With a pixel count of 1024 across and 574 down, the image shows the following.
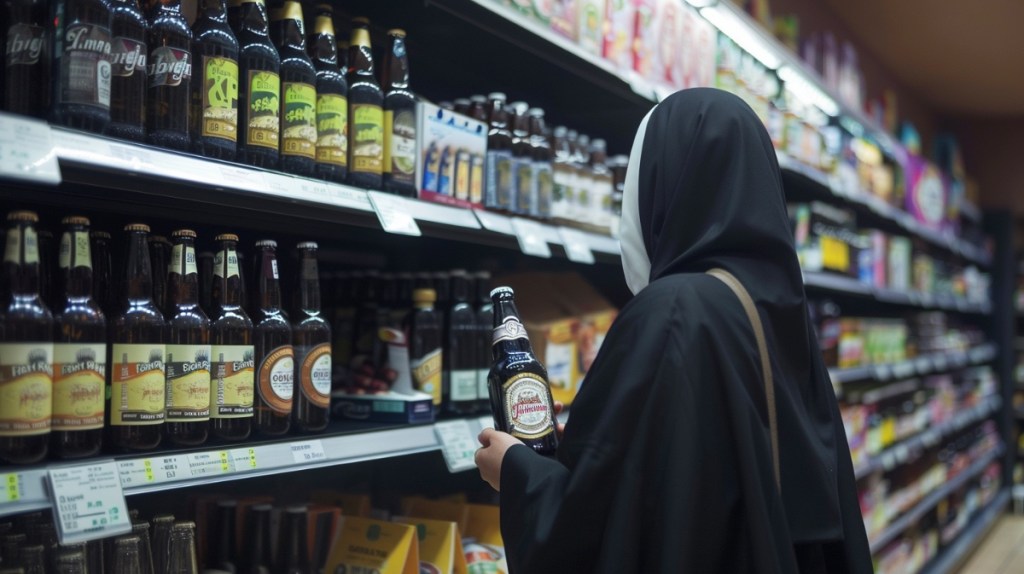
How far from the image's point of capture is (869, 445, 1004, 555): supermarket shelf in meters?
4.79

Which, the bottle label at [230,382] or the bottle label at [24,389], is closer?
the bottle label at [24,389]

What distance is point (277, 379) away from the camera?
1661mm

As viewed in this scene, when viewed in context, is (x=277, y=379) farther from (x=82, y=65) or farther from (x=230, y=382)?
(x=82, y=65)

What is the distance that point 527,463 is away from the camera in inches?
58.3

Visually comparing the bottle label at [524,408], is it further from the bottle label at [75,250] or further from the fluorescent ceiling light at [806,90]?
the fluorescent ceiling light at [806,90]

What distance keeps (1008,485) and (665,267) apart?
27.1 feet

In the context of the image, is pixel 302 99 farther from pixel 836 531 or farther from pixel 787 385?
pixel 836 531

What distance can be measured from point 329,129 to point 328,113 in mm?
31

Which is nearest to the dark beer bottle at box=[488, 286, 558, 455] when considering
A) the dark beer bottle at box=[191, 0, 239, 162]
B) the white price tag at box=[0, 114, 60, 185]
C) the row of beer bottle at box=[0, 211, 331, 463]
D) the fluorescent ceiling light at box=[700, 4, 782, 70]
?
the row of beer bottle at box=[0, 211, 331, 463]

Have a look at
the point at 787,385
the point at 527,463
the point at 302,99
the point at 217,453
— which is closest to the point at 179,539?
the point at 217,453

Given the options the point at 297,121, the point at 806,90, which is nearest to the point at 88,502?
the point at 297,121

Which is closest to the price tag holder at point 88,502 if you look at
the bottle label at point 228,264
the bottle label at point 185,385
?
the bottle label at point 185,385

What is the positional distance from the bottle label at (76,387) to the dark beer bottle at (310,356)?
1.44 ft

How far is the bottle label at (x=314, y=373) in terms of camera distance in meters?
1.74
